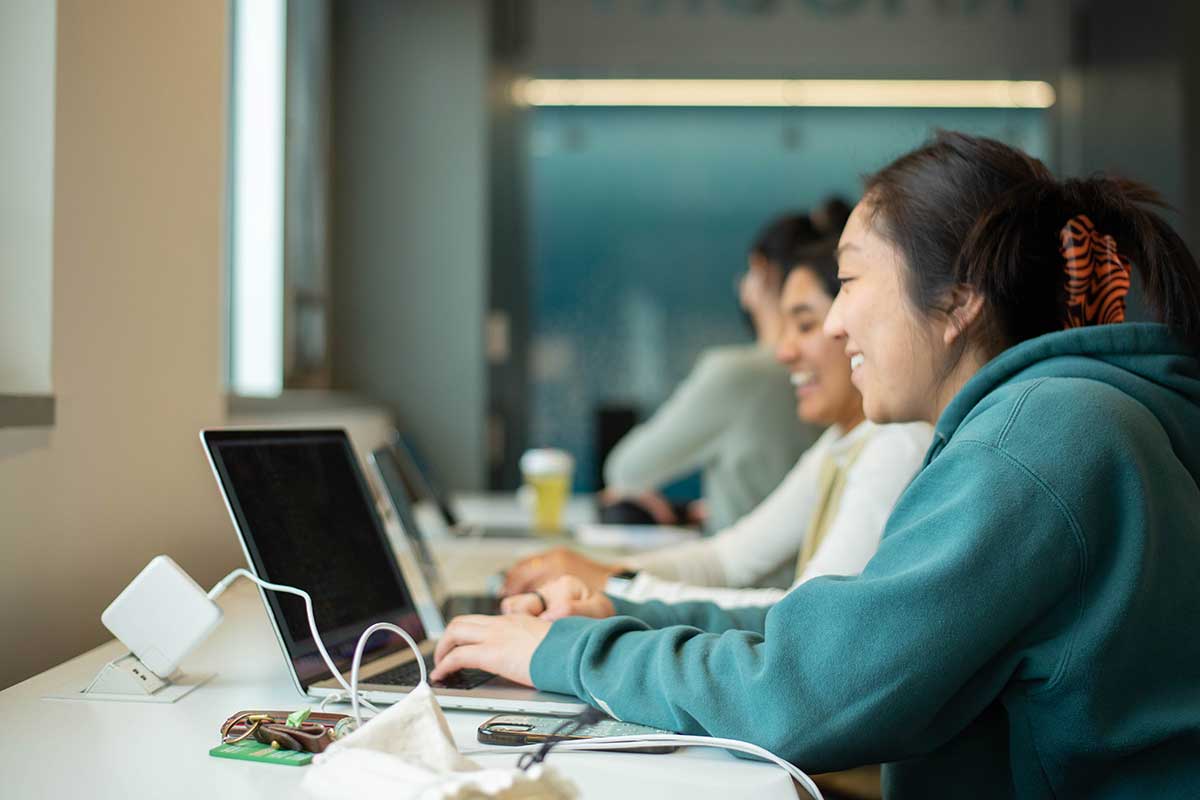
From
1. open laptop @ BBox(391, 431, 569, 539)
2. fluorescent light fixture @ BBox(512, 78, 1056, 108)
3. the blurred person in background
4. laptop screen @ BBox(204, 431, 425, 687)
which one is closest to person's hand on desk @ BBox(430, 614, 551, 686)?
laptop screen @ BBox(204, 431, 425, 687)

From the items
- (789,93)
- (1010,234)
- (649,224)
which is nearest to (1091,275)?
(1010,234)

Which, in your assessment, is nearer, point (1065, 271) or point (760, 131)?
point (1065, 271)

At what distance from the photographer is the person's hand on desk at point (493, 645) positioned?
1149mm

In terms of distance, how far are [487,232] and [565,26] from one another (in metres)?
1.10

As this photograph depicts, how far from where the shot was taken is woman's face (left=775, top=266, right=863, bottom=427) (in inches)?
83.4

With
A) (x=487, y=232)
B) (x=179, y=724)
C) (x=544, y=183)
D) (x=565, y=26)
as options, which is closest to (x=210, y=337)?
(x=179, y=724)

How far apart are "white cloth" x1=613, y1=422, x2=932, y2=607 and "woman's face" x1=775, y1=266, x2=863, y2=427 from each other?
0.09 metres

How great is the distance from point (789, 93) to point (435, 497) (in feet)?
9.60

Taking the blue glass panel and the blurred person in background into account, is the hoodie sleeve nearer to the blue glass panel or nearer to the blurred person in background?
the blurred person in background

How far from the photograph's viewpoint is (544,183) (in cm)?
517

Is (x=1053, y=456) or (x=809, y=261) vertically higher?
(x=809, y=261)

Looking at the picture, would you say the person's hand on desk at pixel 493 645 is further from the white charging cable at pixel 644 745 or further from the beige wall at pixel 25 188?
the beige wall at pixel 25 188

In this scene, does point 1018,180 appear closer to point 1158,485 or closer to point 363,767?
point 1158,485

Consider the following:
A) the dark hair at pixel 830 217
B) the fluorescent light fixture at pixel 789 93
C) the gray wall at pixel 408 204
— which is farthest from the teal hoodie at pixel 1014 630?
the fluorescent light fixture at pixel 789 93
